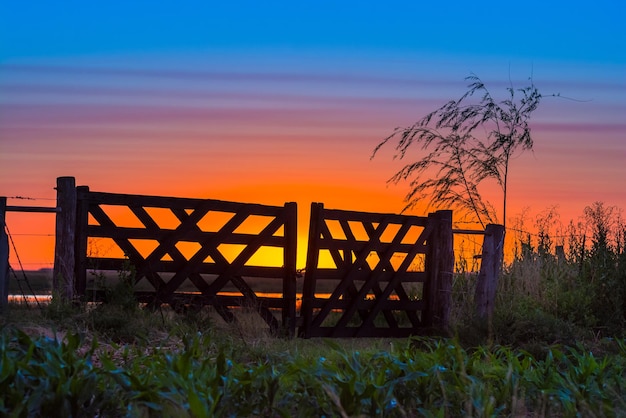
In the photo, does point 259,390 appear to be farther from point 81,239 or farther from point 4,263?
point 81,239

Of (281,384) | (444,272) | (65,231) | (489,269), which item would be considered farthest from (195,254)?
(281,384)

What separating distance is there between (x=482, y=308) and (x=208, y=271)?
4794mm

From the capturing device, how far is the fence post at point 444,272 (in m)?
A: 14.7

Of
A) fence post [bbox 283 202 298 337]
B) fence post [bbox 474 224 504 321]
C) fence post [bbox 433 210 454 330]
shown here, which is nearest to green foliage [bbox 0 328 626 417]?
fence post [bbox 283 202 298 337]

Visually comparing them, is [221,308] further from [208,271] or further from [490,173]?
[490,173]

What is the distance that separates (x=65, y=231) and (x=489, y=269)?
717 cm

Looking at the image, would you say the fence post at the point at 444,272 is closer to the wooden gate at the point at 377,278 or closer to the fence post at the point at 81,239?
the wooden gate at the point at 377,278

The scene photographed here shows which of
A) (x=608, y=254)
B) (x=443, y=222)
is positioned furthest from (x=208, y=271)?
(x=608, y=254)

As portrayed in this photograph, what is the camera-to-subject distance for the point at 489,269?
1420 centimetres

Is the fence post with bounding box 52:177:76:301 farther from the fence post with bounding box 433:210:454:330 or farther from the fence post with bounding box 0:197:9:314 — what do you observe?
the fence post with bounding box 433:210:454:330

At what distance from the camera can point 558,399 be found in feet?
18.2

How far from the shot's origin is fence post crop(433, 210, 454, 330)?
578 inches

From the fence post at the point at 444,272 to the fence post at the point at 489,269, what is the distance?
65cm

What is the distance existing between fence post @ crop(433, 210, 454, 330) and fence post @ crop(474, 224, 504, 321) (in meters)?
0.65
